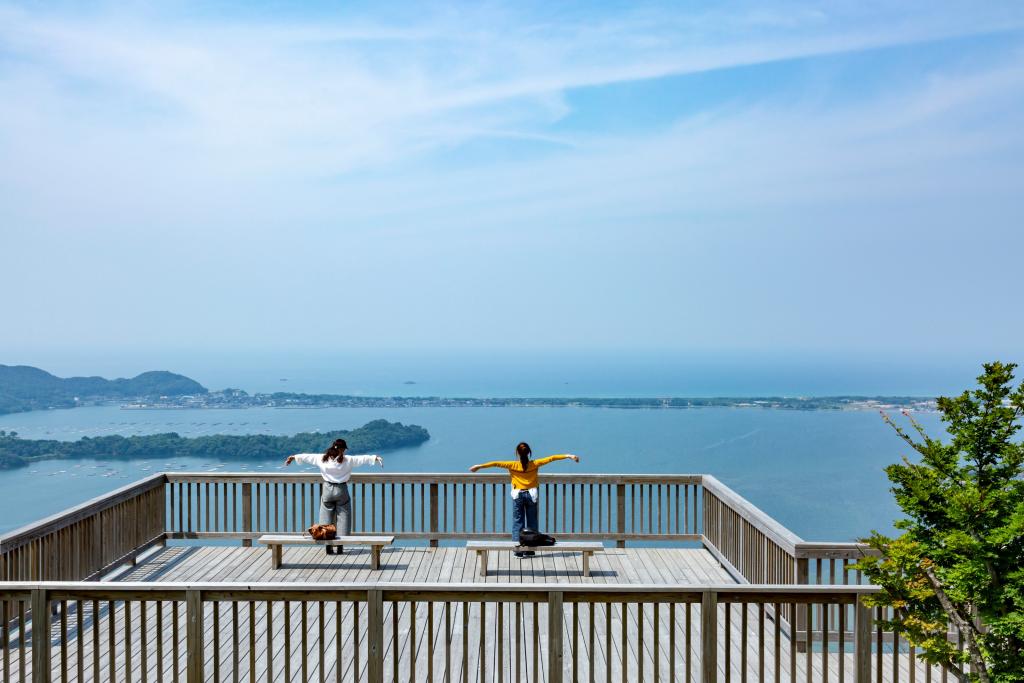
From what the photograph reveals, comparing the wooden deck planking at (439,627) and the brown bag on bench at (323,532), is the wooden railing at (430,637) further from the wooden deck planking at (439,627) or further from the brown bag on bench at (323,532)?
the brown bag on bench at (323,532)

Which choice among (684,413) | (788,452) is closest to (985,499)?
(788,452)

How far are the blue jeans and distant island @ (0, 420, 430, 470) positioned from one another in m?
41.3

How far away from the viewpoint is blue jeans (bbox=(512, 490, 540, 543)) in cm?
967

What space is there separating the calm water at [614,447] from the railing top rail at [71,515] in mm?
41020

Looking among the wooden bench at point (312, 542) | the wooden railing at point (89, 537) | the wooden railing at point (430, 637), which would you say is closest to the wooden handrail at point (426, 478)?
the wooden railing at point (89, 537)

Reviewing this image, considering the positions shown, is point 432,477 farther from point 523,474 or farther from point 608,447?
point 608,447

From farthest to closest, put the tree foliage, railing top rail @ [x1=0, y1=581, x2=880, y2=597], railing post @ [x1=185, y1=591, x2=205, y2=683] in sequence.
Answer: railing post @ [x1=185, y1=591, x2=205, y2=683]
railing top rail @ [x1=0, y1=581, x2=880, y2=597]
the tree foliage

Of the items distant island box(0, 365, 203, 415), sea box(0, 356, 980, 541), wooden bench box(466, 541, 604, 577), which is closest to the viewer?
wooden bench box(466, 541, 604, 577)

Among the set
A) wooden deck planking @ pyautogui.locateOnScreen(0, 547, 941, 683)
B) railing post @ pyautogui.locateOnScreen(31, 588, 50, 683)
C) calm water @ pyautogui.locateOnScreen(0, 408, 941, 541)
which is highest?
railing post @ pyautogui.locateOnScreen(31, 588, 50, 683)

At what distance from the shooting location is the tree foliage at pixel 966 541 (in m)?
4.00

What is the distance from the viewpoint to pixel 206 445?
59969mm

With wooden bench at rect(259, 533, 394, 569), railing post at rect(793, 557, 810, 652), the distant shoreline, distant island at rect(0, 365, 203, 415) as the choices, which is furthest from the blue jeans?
the distant shoreline

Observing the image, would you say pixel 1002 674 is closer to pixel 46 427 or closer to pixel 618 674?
pixel 618 674

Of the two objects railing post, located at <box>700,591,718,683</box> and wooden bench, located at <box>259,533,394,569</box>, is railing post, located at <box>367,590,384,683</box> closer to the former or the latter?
railing post, located at <box>700,591,718,683</box>
